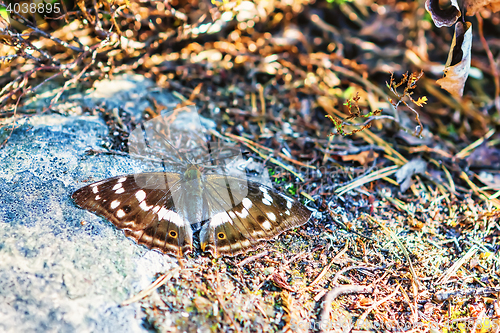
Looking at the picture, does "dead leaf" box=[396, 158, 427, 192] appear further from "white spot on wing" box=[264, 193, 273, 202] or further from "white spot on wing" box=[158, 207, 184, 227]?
"white spot on wing" box=[158, 207, 184, 227]

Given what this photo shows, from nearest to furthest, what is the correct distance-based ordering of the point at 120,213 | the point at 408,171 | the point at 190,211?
the point at 120,213 < the point at 190,211 < the point at 408,171

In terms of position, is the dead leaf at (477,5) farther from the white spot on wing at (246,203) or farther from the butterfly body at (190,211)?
the white spot on wing at (246,203)

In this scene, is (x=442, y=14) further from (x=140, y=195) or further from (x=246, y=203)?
(x=140, y=195)

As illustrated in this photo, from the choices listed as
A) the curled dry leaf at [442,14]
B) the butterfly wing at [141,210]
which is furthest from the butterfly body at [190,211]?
the curled dry leaf at [442,14]

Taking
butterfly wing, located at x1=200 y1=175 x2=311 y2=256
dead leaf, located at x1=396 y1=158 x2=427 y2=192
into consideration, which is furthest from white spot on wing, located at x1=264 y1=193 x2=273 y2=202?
dead leaf, located at x1=396 y1=158 x2=427 y2=192

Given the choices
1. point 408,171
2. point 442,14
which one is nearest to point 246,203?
point 408,171
